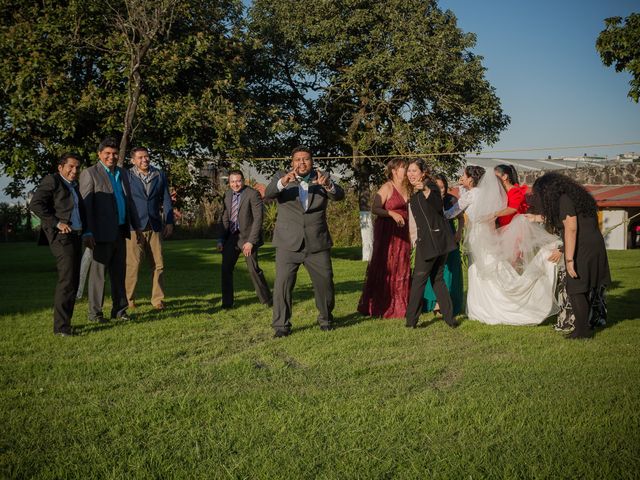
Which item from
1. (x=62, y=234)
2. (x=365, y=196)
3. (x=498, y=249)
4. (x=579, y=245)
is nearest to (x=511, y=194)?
(x=498, y=249)

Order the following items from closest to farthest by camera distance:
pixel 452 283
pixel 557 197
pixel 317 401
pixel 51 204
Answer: pixel 317 401 < pixel 557 197 < pixel 51 204 < pixel 452 283

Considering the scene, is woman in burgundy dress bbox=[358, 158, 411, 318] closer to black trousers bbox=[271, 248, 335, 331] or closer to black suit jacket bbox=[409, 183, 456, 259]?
black suit jacket bbox=[409, 183, 456, 259]

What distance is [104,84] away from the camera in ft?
57.1

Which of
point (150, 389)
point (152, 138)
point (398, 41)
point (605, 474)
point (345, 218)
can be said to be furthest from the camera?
point (345, 218)

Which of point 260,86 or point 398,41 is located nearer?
point 398,41

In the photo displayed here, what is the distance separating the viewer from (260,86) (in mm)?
21938

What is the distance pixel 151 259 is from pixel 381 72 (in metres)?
12.6

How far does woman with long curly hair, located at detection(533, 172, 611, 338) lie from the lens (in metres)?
7.26

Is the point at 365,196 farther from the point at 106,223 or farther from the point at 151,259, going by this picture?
the point at 106,223

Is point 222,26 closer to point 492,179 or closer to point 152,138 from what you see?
point 152,138

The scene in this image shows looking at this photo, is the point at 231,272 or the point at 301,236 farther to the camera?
the point at 231,272

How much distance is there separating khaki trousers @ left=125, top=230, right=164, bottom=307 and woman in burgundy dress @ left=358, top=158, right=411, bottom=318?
10.00 feet

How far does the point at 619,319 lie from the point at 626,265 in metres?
10.8

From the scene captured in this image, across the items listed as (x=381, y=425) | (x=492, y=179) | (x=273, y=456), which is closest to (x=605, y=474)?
(x=381, y=425)
